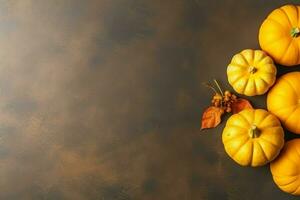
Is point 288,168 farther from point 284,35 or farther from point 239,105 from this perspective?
point 284,35

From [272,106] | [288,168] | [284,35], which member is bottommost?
[288,168]

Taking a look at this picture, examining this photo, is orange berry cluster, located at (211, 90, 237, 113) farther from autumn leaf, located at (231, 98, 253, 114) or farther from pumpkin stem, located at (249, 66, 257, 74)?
pumpkin stem, located at (249, 66, 257, 74)

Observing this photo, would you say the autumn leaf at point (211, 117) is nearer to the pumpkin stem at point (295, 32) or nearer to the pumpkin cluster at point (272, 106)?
the pumpkin cluster at point (272, 106)

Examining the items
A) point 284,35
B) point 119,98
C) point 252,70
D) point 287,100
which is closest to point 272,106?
point 287,100

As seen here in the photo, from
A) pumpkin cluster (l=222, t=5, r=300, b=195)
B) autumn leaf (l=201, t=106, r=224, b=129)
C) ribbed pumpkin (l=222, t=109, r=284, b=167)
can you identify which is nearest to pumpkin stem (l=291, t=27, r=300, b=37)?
pumpkin cluster (l=222, t=5, r=300, b=195)

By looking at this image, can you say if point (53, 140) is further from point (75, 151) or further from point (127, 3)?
point (127, 3)

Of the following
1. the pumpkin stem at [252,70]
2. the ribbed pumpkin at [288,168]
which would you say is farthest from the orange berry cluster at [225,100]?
the ribbed pumpkin at [288,168]

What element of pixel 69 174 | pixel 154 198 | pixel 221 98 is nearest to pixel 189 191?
pixel 154 198
